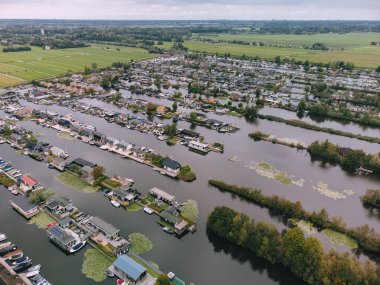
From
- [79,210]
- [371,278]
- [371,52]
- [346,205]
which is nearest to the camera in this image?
[371,278]

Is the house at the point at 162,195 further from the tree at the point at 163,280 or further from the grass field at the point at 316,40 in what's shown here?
the grass field at the point at 316,40

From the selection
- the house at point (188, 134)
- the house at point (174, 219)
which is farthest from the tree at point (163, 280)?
the house at point (188, 134)

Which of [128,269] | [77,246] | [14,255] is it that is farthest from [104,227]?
[14,255]

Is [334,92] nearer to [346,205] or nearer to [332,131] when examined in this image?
[332,131]

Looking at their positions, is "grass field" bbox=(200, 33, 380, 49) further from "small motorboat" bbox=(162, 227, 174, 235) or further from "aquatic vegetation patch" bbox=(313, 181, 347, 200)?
"small motorboat" bbox=(162, 227, 174, 235)

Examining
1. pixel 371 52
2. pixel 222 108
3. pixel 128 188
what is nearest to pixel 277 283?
pixel 128 188

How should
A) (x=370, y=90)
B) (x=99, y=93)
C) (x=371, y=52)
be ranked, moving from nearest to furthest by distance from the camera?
(x=99, y=93) < (x=370, y=90) < (x=371, y=52)

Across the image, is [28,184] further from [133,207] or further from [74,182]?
[133,207]
